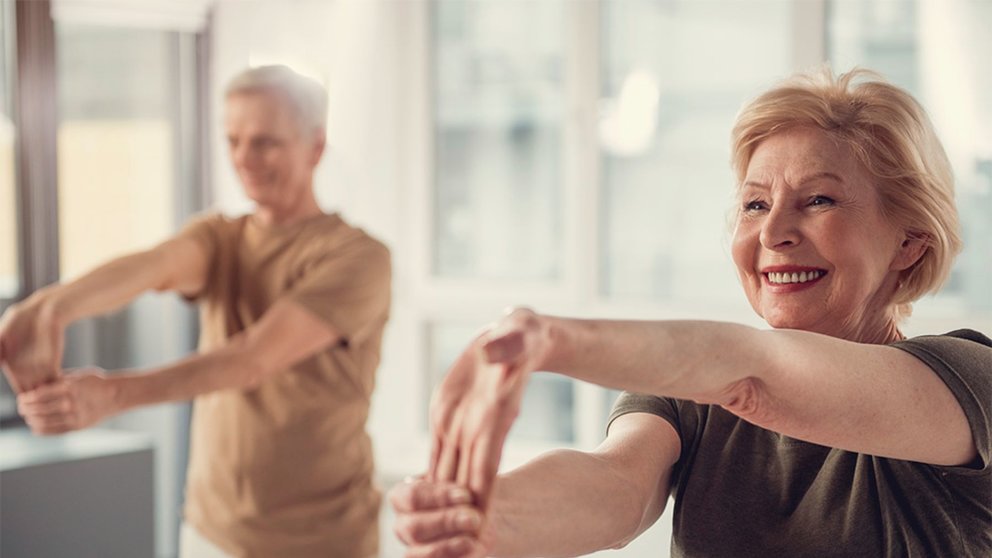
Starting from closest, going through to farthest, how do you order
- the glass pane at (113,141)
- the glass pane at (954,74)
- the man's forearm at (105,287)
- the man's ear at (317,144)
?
the man's forearm at (105,287) → the man's ear at (317,144) → the glass pane at (954,74) → the glass pane at (113,141)

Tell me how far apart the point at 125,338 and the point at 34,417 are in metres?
2.53

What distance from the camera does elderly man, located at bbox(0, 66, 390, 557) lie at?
7.91 feet

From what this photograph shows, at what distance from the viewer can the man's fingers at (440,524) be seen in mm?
881

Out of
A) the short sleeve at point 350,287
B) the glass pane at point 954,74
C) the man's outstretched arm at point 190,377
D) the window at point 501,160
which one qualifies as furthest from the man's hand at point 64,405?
the window at point 501,160

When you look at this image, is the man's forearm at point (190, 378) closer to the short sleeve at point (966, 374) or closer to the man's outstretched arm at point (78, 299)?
the man's outstretched arm at point (78, 299)

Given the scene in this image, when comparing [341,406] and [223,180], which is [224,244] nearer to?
[341,406]

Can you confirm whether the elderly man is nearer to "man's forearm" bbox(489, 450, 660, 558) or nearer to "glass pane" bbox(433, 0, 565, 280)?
"man's forearm" bbox(489, 450, 660, 558)

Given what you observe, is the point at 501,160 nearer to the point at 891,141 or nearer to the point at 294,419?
the point at 294,419

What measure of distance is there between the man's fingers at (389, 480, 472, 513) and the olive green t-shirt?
0.44 m

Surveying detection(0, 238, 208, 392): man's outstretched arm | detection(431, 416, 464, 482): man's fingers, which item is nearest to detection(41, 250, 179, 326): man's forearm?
detection(0, 238, 208, 392): man's outstretched arm

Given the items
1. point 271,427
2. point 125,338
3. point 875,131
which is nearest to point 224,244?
point 271,427

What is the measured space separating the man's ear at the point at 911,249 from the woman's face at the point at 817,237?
12mm

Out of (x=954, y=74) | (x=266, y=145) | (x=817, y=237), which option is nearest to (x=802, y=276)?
(x=817, y=237)

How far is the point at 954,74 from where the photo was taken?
3295 millimetres
